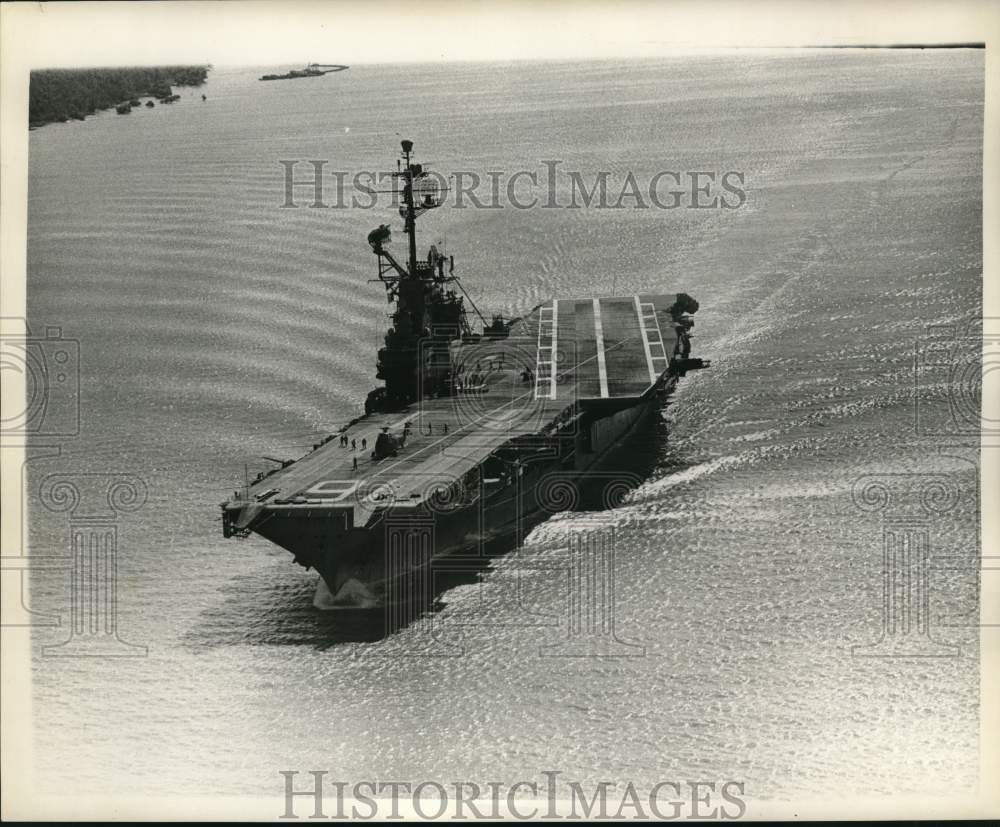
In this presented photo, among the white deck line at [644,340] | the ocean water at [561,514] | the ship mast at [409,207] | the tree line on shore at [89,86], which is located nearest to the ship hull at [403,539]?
the ocean water at [561,514]

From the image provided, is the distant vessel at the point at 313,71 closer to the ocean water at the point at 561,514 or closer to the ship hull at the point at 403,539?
the ocean water at the point at 561,514

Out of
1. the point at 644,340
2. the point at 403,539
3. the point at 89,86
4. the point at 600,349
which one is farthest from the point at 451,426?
the point at 89,86

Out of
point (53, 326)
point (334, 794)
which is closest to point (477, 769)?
point (334, 794)

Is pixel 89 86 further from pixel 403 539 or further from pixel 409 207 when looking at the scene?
pixel 403 539

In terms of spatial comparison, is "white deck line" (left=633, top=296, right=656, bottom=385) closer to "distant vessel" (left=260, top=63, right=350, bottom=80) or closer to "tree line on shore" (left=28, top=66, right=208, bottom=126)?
"distant vessel" (left=260, top=63, right=350, bottom=80)

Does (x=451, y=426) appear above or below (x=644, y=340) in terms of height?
below

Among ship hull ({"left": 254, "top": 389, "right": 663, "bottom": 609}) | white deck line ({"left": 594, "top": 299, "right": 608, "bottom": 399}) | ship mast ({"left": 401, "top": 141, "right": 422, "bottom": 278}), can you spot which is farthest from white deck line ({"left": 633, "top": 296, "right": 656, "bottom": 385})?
ship mast ({"left": 401, "top": 141, "right": 422, "bottom": 278})

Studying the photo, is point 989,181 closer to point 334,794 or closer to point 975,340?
point 975,340
